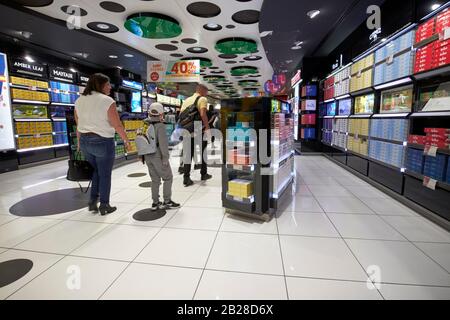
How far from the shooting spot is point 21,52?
19.5 ft

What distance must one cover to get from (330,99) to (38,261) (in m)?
7.09

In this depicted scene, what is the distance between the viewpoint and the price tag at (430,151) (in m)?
2.63

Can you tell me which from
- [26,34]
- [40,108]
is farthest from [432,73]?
[40,108]

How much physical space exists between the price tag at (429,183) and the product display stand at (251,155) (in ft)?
5.60

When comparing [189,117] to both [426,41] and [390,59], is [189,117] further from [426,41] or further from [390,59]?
[426,41]

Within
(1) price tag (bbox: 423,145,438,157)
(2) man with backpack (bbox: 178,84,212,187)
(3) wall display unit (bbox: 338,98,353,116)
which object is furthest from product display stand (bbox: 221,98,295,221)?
(3) wall display unit (bbox: 338,98,353,116)

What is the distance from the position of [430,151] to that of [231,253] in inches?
101

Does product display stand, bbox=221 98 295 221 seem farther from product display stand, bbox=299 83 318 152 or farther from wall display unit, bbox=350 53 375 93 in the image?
product display stand, bbox=299 83 318 152

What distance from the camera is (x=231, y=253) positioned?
2.05m

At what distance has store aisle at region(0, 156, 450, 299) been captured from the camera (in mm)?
1596

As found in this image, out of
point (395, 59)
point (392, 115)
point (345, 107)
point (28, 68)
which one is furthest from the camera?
point (28, 68)

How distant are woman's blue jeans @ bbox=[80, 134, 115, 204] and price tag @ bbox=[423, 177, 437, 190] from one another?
12.4 feet

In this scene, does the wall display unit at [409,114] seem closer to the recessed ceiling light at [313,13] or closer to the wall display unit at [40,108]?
the recessed ceiling light at [313,13]

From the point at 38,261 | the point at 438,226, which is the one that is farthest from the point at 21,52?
the point at 438,226
